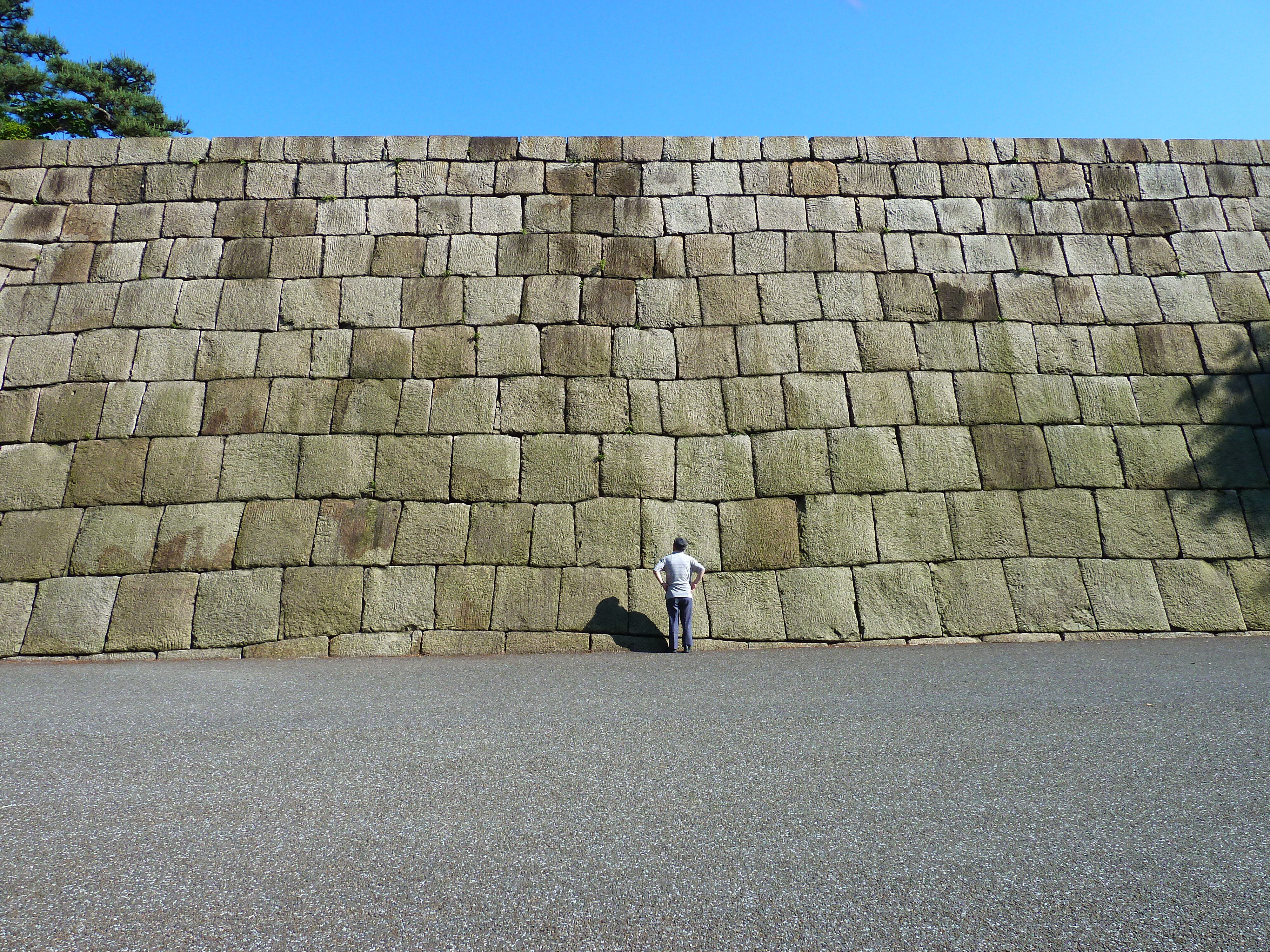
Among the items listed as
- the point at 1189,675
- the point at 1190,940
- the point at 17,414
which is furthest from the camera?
the point at 17,414

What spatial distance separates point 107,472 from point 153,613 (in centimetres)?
175

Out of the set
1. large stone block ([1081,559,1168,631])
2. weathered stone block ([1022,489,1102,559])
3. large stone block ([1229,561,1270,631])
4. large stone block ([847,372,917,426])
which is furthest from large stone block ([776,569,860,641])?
large stone block ([1229,561,1270,631])

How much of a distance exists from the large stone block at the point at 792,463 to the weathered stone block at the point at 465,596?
10.2 ft

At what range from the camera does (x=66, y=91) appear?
17.3m

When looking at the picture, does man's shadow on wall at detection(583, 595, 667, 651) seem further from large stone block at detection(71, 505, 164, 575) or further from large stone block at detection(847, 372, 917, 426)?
large stone block at detection(71, 505, 164, 575)

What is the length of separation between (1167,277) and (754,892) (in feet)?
31.5

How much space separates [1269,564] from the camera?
739cm

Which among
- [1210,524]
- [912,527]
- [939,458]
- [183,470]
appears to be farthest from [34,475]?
[1210,524]

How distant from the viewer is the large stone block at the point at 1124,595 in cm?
716

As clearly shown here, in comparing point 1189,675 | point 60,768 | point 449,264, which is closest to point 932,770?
point 1189,675

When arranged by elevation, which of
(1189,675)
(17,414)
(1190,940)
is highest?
(17,414)

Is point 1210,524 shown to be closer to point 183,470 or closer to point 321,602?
point 321,602

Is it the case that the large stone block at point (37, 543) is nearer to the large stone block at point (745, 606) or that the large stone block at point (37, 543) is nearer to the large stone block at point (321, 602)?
the large stone block at point (321, 602)

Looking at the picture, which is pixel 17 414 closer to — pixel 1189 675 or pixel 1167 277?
pixel 1189 675
